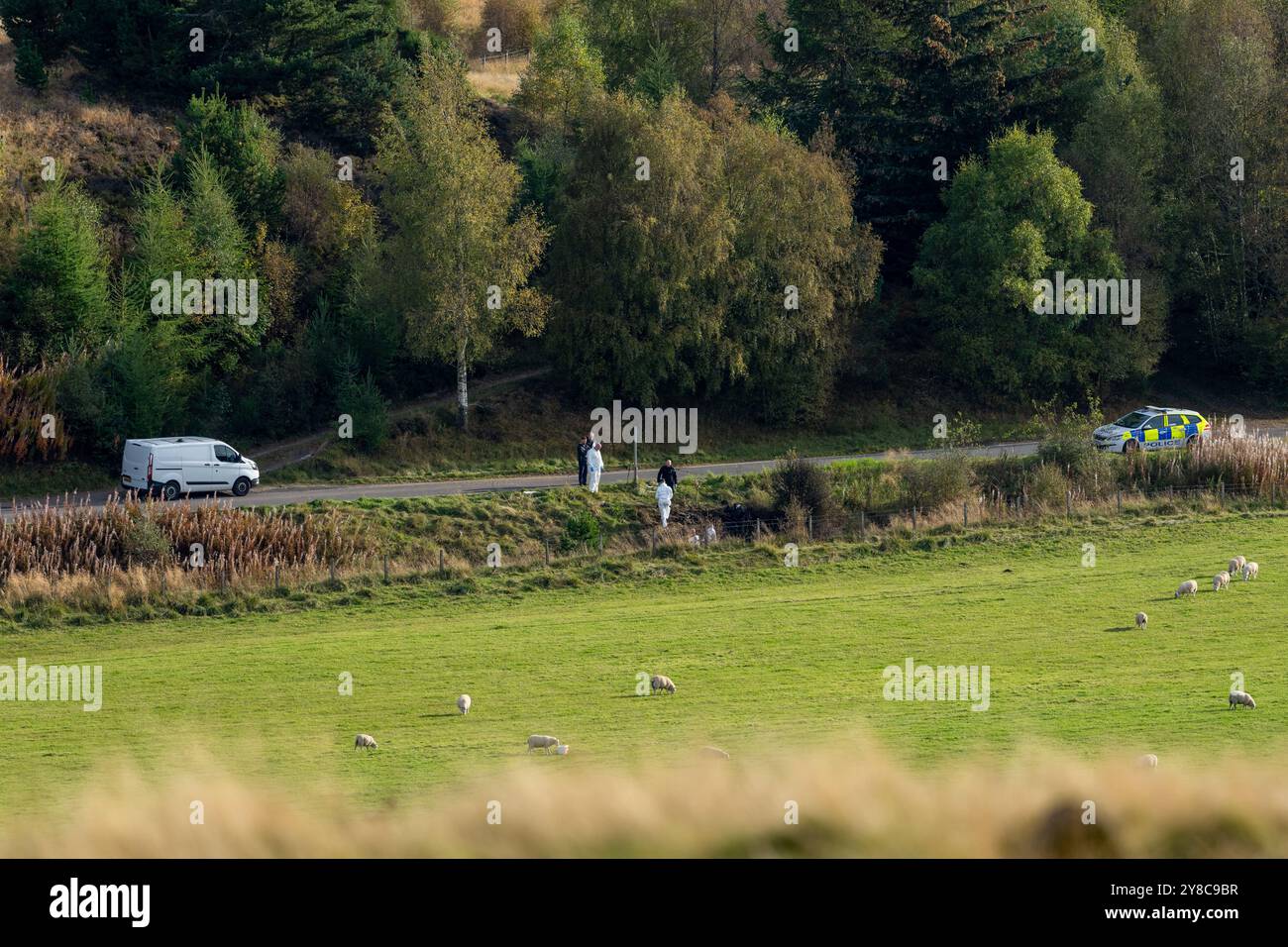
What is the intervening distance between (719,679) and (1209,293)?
54.3m

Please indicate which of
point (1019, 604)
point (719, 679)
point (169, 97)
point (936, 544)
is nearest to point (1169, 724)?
point (719, 679)

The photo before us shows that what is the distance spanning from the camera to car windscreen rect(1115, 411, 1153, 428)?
2304 inches

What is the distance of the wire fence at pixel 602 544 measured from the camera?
38688 mm

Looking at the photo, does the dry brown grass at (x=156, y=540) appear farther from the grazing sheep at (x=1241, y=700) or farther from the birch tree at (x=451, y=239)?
the grazing sheep at (x=1241, y=700)

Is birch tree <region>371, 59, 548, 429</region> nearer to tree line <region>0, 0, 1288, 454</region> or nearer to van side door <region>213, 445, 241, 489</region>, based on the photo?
tree line <region>0, 0, 1288, 454</region>

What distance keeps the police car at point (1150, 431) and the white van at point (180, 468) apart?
3167 cm

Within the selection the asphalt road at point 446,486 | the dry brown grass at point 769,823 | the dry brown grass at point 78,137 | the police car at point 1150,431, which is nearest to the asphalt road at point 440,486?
the asphalt road at point 446,486

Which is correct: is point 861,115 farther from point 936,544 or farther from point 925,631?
point 925,631

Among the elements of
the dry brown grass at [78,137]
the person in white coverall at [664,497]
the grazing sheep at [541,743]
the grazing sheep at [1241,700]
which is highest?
the dry brown grass at [78,137]

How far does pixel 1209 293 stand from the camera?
7431cm

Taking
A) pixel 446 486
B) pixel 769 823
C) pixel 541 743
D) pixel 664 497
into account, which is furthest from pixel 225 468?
pixel 769 823

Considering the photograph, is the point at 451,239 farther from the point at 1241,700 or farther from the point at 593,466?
the point at 1241,700

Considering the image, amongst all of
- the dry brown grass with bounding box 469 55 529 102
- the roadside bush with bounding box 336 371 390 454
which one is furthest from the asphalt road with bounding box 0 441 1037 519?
the dry brown grass with bounding box 469 55 529 102

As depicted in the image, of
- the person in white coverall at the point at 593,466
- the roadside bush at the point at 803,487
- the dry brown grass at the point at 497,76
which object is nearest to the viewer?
the roadside bush at the point at 803,487
